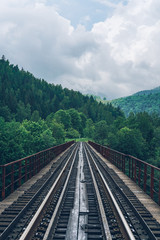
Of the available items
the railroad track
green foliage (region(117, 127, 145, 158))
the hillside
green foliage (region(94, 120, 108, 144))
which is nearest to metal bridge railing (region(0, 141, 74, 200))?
the railroad track

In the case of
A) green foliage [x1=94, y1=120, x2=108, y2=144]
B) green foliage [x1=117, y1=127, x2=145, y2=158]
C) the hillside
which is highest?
the hillside

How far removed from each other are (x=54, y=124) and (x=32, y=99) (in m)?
60.7

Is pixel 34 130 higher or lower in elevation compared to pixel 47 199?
higher

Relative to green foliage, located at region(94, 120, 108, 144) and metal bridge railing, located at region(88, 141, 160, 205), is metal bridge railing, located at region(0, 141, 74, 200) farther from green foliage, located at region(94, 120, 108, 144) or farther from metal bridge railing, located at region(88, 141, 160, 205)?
green foliage, located at region(94, 120, 108, 144)

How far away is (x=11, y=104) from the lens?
103 m

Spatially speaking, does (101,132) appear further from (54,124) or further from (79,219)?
(79,219)

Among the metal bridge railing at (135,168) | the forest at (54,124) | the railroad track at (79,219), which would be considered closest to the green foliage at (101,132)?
the forest at (54,124)

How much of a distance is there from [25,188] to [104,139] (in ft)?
203

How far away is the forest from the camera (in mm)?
36656

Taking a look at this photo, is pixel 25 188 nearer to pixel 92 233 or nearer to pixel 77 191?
pixel 77 191

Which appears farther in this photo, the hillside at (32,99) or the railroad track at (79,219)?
the hillside at (32,99)

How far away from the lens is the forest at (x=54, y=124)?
1443 inches

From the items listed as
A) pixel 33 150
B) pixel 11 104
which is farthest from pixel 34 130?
pixel 11 104

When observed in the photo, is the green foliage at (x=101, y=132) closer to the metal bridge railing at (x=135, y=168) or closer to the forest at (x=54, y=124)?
the forest at (x=54, y=124)
